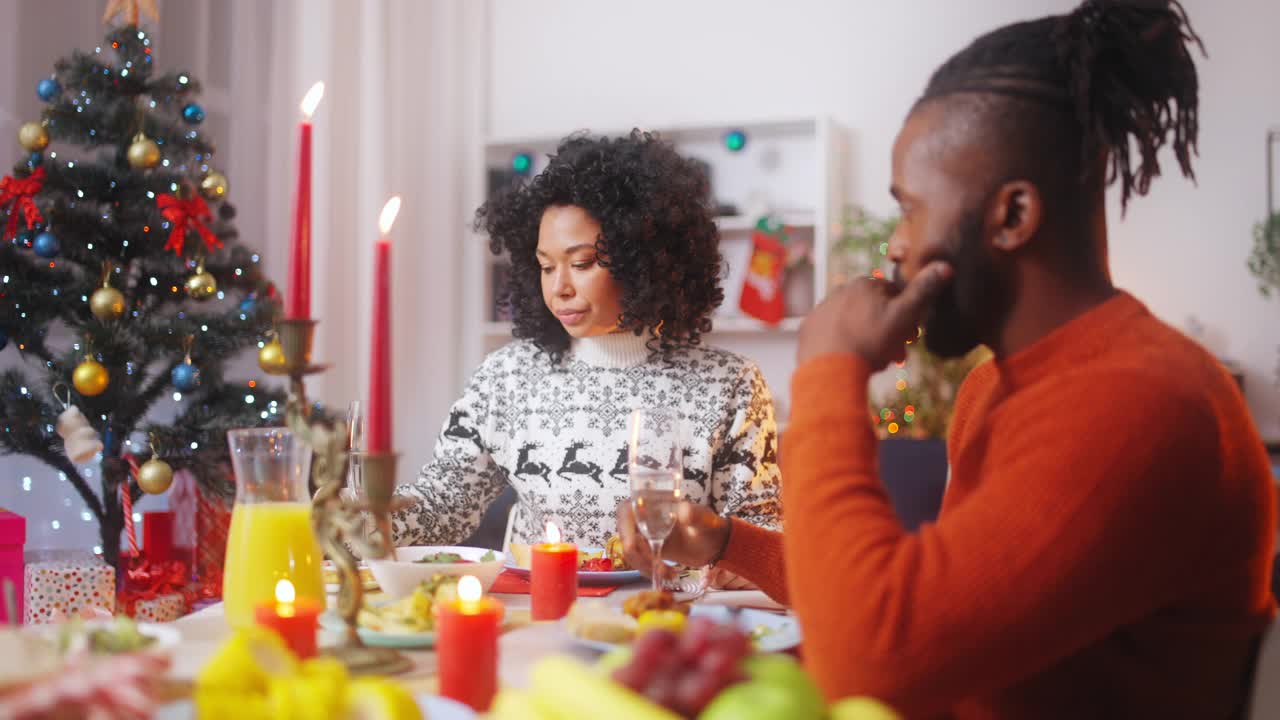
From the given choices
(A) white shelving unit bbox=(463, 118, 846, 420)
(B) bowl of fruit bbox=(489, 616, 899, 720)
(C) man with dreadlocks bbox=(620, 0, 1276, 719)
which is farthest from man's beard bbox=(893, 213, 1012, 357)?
(A) white shelving unit bbox=(463, 118, 846, 420)

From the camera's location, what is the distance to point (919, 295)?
3.26 ft

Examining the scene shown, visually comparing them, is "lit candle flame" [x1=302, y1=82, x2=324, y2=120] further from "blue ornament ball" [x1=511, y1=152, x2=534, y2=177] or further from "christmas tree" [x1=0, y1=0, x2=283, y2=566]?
"blue ornament ball" [x1=511, y1=152, x2=534, y2=177]

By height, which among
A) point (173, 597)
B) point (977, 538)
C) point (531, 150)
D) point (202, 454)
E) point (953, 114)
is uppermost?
point (531, 150)

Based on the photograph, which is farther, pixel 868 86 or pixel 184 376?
pixel 868 86

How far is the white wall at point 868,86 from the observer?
14.0ft

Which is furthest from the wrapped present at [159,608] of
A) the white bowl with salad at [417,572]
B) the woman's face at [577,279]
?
the white bowl with salad at [417,572]

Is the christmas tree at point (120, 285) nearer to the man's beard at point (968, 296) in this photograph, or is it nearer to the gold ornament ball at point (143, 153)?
the gold ornament ball at point (143, 153)

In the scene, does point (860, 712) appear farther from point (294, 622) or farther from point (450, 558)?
point (450, 558)

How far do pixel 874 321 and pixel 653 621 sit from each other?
335mm

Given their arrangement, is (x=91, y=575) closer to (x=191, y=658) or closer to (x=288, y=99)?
(x=191, y=658)

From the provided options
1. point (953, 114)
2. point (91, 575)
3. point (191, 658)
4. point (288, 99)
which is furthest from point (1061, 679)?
point (288, 99)

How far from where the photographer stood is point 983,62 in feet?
3.27

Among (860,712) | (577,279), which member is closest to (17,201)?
(577,279)

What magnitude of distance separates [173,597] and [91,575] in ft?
1.09
